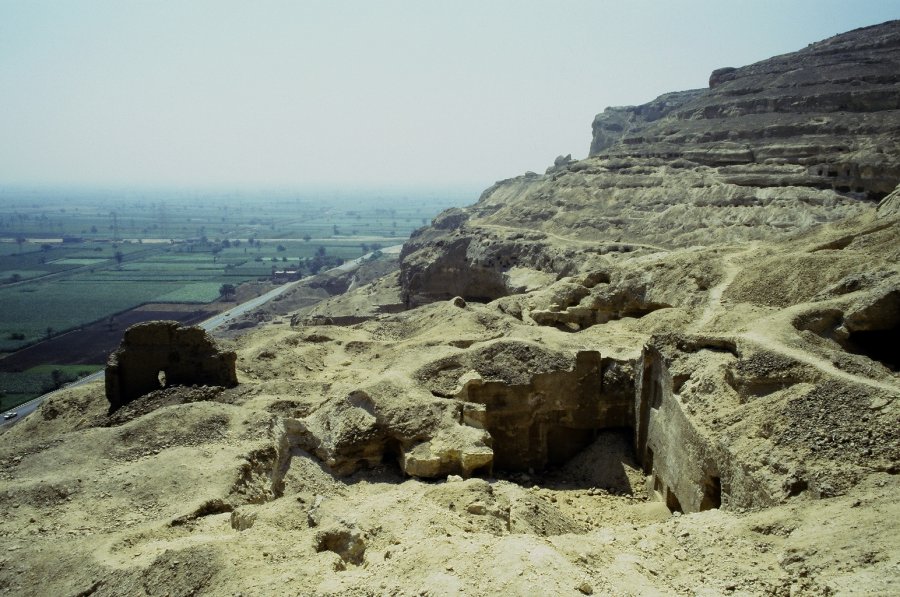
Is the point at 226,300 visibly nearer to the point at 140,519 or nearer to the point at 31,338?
the point at 31,338

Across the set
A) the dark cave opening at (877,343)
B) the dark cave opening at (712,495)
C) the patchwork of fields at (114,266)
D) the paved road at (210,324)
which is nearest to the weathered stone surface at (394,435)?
the dark cave opening at (712,495)

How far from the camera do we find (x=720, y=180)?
41250 mm

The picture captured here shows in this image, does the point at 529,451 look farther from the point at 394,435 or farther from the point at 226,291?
the point at 226,291

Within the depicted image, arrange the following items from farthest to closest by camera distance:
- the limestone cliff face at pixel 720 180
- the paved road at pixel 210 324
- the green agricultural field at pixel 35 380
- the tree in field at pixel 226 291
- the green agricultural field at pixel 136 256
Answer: the tree in field at pixel 226 291 < the green agricultural field at pixel 136 256 < the limestone cliff face at pixel 720 180 < the green agricultural field at pixel 35 380 < the paved road at pixel 210 324

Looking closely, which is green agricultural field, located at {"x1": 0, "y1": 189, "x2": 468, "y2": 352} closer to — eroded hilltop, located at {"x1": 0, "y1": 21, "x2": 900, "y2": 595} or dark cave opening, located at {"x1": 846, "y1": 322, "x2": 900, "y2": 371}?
eroded hilltop, located at {"x1": 0, "y1": 21, "x2": 900, "y2": 595}

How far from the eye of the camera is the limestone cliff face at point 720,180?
117ft

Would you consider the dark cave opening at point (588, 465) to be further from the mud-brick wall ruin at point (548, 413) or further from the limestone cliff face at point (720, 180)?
the limestone cliff face at point (720, 180)

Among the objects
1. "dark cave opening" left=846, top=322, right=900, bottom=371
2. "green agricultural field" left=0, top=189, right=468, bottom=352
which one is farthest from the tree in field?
"dark cave opening" left=846, top=322, right=900, bottom=371

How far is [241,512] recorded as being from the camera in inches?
457

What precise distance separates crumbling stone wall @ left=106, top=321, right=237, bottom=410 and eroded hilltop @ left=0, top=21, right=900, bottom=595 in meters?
0.26

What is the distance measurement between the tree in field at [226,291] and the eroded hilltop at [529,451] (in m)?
45.8

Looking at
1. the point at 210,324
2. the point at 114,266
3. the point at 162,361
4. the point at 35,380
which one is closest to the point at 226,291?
the point at 210,324

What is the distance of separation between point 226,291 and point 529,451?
58.0 m

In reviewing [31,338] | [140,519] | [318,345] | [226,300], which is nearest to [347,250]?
[226,300]
